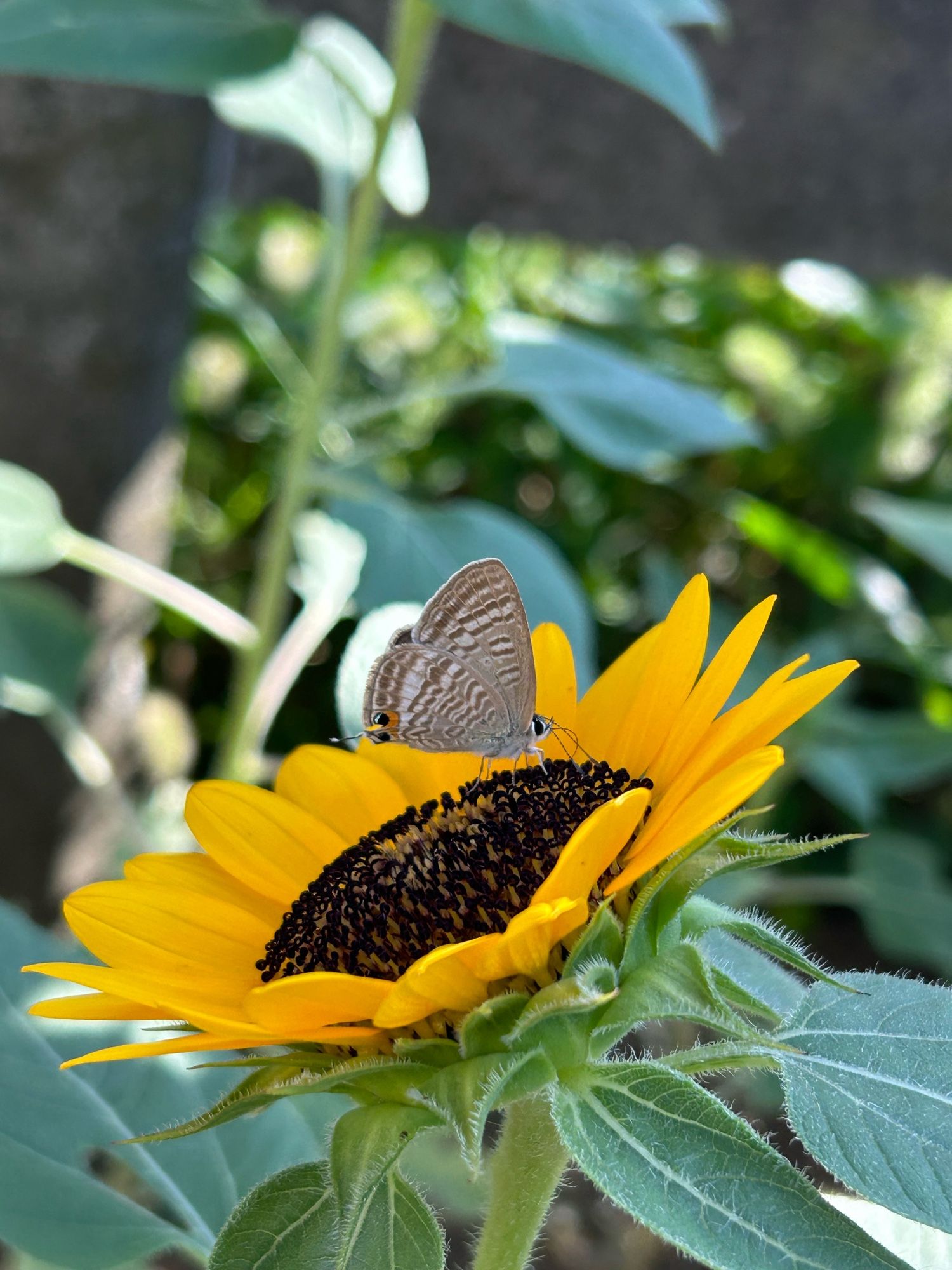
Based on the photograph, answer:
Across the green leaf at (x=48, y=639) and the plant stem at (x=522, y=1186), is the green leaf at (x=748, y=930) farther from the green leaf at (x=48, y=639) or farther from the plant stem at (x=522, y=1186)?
the green leaf at (x=48, y=639)

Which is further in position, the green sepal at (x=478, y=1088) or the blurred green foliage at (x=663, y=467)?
the blurred green foliage at (x=663, y=467)

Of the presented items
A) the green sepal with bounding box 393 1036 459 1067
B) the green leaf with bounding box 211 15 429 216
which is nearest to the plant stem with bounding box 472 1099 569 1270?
the green sepal with bounding box 393 1036 459 1067

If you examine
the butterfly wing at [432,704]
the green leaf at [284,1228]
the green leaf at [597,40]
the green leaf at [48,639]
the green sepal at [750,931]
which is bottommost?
the green leaf at [284,1228]

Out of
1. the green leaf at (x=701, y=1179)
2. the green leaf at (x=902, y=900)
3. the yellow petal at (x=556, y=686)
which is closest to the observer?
the green leaf at (x=701, y=1179)

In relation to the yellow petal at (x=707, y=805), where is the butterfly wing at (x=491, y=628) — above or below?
above

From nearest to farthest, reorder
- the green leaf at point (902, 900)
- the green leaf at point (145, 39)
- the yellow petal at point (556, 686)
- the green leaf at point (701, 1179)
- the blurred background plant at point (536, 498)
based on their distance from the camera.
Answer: the green leaf at point (701, 1179) → the yellow petal at point (556, 686) → the green leaf at point (145, 39) → the blurred background plant at point (536, 498) → the green leaf at point (902, 900)

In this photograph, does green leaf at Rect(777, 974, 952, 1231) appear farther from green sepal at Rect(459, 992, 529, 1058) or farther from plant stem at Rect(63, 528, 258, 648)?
plant stem at Rect(63, 528, 258, 648)

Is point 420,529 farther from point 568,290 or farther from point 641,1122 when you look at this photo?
point 568,290

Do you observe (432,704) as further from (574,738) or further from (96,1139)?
(96,1139)

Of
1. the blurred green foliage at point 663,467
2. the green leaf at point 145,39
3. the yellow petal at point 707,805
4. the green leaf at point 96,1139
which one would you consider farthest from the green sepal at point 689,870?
the blurred green foliage at point 663,467
